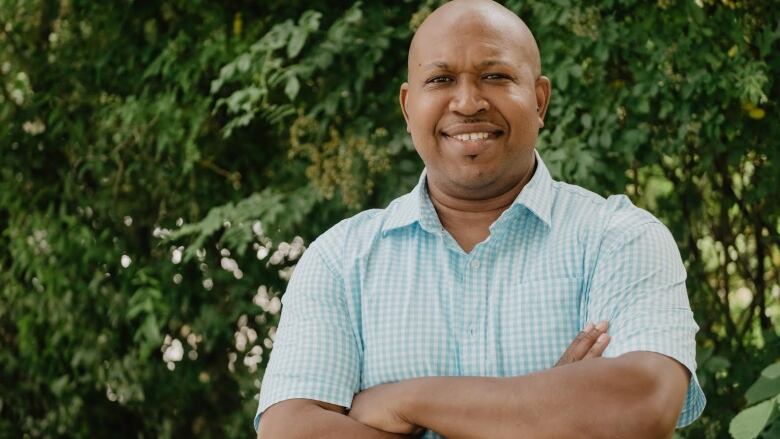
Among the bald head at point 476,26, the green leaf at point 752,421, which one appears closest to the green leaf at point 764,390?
the green leaf at point 752,421

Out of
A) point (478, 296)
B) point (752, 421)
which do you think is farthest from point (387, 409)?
point (752, 421)

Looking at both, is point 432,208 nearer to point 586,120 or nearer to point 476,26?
point 476,26

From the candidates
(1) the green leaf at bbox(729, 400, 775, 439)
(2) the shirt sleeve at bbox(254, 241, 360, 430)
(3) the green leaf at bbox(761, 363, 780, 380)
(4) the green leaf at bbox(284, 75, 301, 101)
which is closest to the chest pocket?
(2) the shirt sleeve at bbox(254, 241, 360, 430)

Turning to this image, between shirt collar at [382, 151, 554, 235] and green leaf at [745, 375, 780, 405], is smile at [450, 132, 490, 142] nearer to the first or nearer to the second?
shirt collar at [382, 151, 554, 235]

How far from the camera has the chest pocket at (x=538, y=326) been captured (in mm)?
2107

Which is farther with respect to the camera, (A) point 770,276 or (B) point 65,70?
(B) point 65,70

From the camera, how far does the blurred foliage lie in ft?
11.5

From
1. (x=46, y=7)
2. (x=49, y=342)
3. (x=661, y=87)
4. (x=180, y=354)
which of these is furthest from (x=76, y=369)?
(x=661, y=87)

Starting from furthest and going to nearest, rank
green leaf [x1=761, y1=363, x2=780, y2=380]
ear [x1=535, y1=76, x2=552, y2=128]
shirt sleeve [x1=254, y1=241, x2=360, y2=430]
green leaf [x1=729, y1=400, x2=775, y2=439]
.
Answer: green leaf [x1=761, y1=363, x2=780, y2=380], green leaf [x1=729, y1=400, x2=775, y2=439], ear [x1=535, y1=76, x2=552, y2=128], shirt sleeve [x1=254, y1=241, x2=360, y2=430]

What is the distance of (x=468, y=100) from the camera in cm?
221

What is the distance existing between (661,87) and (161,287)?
2149mm

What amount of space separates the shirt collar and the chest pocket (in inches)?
6.0

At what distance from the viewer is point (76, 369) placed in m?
4.91

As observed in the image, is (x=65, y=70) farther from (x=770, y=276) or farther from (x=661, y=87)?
(x=770, y=276)
